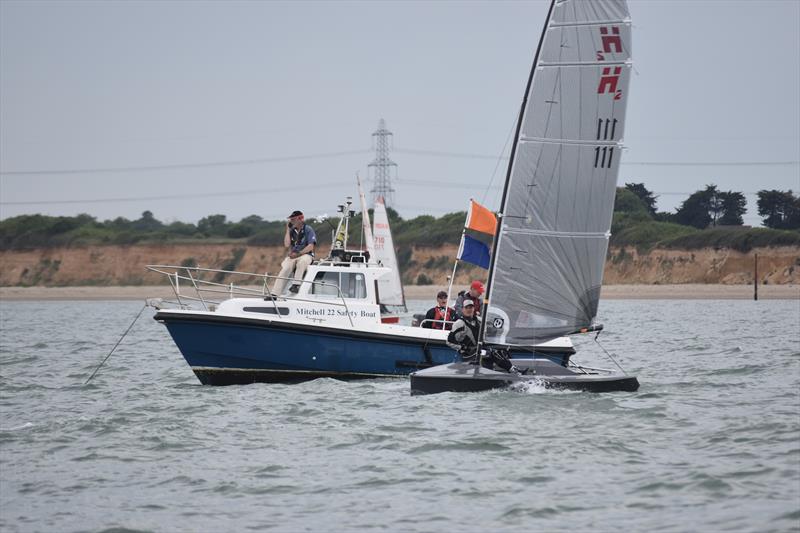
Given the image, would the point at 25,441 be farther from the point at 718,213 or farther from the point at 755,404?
the point at 718,213

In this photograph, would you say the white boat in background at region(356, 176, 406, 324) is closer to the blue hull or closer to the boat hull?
the blue hull

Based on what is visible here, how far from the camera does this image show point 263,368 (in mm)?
20844

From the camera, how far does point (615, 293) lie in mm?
70625

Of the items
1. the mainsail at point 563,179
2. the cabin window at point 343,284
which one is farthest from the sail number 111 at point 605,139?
the cabin window at point 343,284

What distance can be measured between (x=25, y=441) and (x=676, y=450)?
8814mm

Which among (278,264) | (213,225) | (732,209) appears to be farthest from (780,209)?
(213,225)

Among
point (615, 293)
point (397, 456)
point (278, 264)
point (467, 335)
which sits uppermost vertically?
point (278, 264)

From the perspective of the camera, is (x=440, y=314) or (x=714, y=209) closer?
(x=440, y=314)

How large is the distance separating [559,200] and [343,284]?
5828mm

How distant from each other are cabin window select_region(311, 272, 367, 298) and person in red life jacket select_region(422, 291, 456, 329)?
55.0 inches

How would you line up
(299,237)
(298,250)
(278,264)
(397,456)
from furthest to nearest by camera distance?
(278,264)
(298,250)
(299,237)
(397,456)

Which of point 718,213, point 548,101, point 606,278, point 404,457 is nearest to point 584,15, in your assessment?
point 548,101

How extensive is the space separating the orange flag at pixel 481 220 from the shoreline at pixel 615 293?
44496mm

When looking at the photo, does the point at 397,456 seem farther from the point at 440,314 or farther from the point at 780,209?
the point at 780,209
